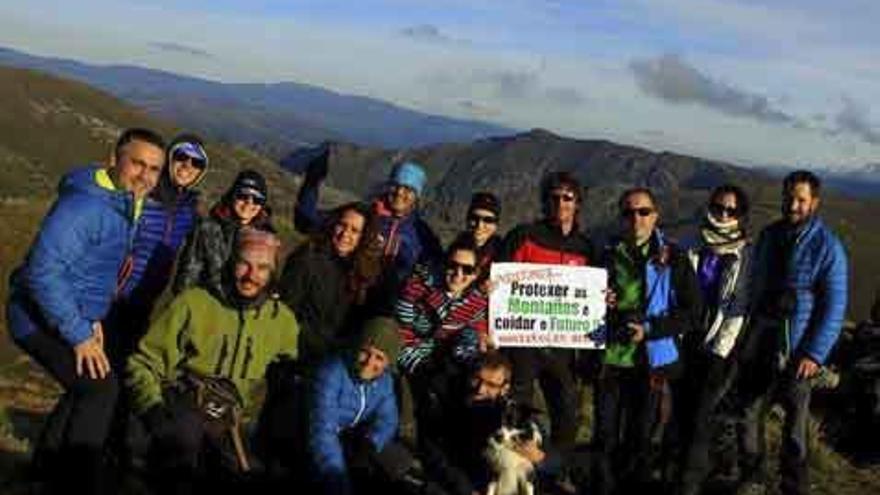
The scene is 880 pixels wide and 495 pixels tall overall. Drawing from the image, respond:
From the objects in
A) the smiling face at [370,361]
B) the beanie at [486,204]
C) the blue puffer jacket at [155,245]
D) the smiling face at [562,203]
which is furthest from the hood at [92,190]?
the smiling face at [562,203]

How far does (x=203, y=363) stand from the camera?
28.0 feet

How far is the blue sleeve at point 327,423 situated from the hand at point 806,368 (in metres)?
4.06

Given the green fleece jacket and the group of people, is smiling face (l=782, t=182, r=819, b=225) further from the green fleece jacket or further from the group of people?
the green fleece jacket

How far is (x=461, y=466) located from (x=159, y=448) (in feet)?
7.89

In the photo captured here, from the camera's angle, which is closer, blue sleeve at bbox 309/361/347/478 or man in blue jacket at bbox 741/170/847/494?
blue sleeve at bbox 309/361/347/478

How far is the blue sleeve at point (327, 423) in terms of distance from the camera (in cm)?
859

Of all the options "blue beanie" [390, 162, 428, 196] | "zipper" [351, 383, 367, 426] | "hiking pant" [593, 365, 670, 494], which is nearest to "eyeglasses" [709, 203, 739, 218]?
"hiking pant" [593, 365, 670, 494]

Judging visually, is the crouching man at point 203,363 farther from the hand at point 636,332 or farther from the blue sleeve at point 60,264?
the hand at point 636,332

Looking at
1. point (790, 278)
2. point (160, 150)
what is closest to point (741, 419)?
point (790, 278)

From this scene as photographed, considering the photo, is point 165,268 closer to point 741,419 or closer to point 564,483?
point 564,483

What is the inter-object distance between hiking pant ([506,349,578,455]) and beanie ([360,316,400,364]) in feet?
4.87

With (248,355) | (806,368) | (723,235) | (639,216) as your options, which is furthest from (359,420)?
(806,368)

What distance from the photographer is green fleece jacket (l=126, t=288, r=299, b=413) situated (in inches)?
329

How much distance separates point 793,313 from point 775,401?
946 mm
